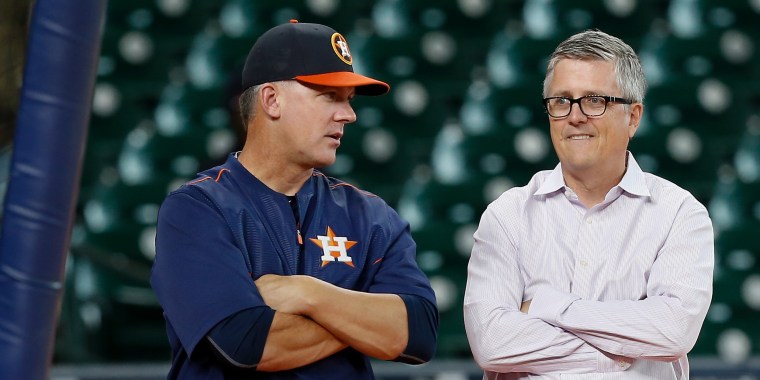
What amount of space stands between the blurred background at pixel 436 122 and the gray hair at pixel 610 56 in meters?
3.29

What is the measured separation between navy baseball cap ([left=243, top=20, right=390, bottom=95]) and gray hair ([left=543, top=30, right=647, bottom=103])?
1.32ft

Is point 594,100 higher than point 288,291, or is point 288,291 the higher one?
point 594,100

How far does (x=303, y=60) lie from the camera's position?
240cm

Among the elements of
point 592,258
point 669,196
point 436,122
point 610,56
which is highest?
point 610,56

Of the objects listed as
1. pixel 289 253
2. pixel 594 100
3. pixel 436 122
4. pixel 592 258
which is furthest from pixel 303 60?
pixel 436 122

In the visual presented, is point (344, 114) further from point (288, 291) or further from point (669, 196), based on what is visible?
point (669, 196)

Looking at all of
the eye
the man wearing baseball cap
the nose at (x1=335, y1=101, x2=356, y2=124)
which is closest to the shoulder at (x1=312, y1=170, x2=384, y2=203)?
the man wearing baseball cap

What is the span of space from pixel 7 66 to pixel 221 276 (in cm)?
80

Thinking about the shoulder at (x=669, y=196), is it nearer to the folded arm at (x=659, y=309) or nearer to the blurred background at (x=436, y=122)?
the folded arm at (x=659, y=309)

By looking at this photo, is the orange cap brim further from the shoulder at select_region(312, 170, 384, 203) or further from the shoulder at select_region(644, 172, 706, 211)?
the shoulder at select_region(644, 172, 706, 211)

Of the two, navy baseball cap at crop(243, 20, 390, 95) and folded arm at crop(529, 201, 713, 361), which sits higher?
navy baseball cap at crop(243, 20, 390, 95)

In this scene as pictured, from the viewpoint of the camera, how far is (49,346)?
234cm

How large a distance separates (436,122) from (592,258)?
165 inches

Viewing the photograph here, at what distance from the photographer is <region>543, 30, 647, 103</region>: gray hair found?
8.20 ft
